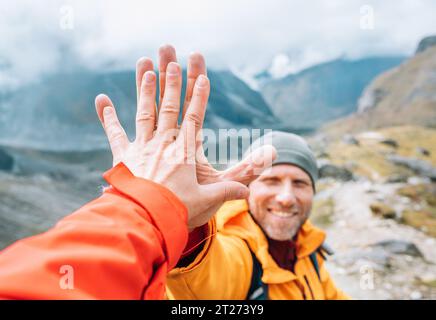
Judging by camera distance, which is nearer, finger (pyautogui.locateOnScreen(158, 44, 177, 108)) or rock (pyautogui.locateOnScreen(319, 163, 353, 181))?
finger (pyautogui.locateOnScreen(158, 44, 177, 108))

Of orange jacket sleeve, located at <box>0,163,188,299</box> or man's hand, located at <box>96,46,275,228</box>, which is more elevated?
man's hand, located at <box>96,46,275,228</box>

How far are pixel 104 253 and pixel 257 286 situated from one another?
2.37m

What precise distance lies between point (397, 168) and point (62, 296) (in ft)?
144

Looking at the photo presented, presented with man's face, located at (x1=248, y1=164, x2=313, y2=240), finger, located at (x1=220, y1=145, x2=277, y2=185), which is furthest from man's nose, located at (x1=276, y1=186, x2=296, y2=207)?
finger, located at (x1=220, y1=145, x2=277, y2=185)

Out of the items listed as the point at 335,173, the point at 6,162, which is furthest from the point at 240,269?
the point at 6,162

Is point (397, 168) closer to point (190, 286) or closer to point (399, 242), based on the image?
point (399, 242)

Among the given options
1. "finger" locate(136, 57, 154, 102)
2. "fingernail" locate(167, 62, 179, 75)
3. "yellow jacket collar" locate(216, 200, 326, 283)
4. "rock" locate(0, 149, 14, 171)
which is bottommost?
"yellow jacket collar" locate(216, 200, 326, 283)

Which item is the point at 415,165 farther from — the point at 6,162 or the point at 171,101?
the point at 6,162

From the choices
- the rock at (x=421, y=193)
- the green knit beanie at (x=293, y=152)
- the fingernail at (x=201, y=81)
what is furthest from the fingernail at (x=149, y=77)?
the rock at (x=421, y=193)

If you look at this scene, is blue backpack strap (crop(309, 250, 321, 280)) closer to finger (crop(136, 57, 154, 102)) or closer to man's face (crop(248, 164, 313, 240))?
man's face (crop(248, 164, 313, 240))

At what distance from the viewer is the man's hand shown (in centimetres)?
159

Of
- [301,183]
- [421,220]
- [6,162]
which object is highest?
[6,162]

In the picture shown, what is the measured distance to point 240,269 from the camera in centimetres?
312
